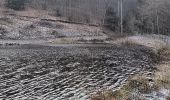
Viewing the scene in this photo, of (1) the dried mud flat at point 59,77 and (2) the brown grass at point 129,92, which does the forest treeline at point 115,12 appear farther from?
(2) the brown grass at point 129,92

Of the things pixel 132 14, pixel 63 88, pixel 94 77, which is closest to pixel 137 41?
pixel 132 14

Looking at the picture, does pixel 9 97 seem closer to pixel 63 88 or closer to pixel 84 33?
pixel 63 88

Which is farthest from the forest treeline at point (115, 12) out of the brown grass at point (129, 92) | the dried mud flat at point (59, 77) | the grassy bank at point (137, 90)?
the brown grass at point (129, 92)

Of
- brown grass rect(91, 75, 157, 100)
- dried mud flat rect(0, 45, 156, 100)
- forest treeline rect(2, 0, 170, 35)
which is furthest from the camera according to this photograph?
forest treeline rect(2, 0, 170, 35)

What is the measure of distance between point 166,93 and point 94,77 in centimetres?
1148

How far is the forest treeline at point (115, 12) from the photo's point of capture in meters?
117

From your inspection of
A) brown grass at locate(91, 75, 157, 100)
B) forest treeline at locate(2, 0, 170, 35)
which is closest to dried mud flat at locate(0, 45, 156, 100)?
brown grass at locate(91, 75, 157, 100)

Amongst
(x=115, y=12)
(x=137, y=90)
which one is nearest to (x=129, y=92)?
(x=137, y=90)

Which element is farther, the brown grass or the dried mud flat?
the dried mud flat

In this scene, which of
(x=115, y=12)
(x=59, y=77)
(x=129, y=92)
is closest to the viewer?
(x=129, y=92)

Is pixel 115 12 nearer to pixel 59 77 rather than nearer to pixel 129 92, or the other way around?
pixel 59 77

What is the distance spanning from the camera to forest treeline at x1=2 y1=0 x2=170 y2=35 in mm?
117312

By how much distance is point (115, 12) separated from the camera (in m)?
124

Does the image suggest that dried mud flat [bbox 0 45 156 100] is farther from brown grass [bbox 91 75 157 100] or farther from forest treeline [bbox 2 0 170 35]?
forest treeline [bbox 2 0 170 35]
